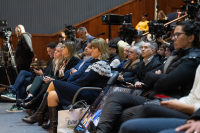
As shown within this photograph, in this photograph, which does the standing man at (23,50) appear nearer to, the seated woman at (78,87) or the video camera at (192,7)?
the seated woman at (78,87)

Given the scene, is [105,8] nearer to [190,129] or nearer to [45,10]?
[45,10]

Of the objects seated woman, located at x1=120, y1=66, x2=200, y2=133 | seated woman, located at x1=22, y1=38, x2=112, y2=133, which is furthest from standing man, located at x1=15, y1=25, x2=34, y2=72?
seated woman, located at x1=120, y1=66, x2=200, y2=133

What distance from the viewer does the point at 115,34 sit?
25.2 feet

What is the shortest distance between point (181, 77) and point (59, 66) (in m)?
2.40

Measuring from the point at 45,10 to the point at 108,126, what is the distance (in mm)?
7362

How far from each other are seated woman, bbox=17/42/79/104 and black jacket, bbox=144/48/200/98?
6.23ft

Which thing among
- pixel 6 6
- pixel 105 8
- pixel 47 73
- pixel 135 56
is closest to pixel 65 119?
pixel 135 56

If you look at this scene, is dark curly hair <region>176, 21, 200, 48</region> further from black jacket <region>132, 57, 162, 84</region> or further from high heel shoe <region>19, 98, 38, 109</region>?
high heel shoe <region>19, 98, 38, 109</region>

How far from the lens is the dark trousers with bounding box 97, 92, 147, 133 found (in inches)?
71.6

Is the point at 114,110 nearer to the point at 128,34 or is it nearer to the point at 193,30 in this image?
the point at 193,30

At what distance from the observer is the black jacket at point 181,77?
186 centimetres

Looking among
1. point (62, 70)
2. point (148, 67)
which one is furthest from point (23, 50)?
point (148, 67)

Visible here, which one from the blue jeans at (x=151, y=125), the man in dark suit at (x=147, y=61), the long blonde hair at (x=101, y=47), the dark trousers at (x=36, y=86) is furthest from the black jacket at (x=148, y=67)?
the blue jeans at (x=151, y=125)

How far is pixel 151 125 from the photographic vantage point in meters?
1.29
